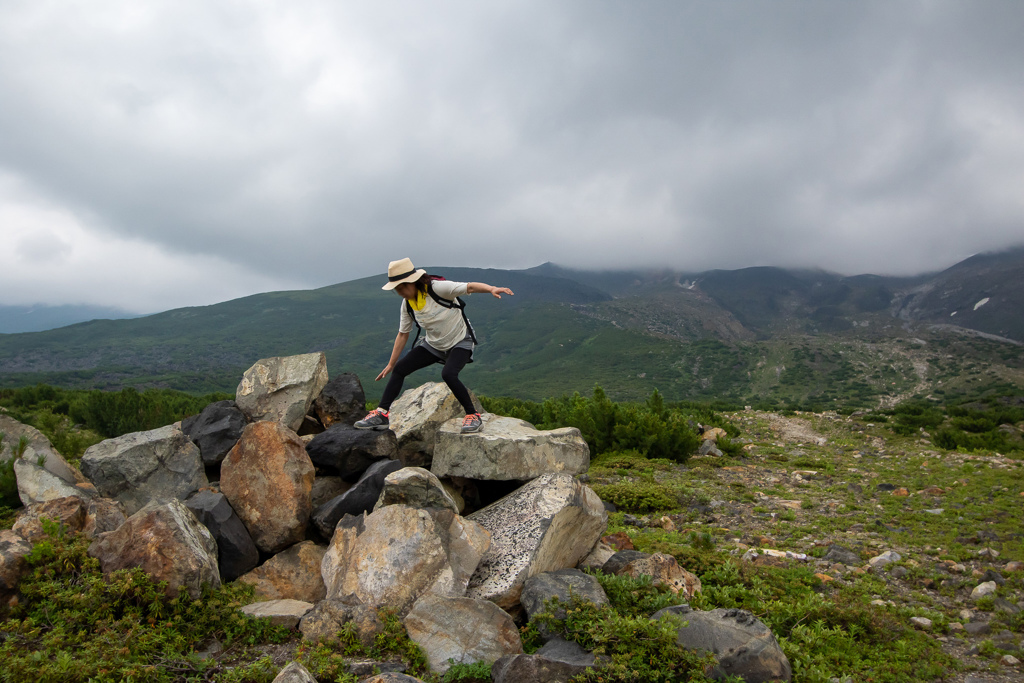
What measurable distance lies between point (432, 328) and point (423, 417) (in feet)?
6.78

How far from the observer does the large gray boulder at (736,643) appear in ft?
16.0

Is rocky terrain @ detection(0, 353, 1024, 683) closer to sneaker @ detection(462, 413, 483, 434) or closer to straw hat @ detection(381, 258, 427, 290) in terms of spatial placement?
sneaker @ detection(462, 413, 483, 434)

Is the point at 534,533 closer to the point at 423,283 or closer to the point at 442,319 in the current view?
the point at 442,319

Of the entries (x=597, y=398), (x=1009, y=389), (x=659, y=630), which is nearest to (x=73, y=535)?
(x=659, y=630)

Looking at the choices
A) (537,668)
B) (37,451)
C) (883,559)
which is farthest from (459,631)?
(37,451)

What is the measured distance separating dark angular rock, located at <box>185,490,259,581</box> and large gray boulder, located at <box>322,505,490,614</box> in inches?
45.6

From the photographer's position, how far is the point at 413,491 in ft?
23.7

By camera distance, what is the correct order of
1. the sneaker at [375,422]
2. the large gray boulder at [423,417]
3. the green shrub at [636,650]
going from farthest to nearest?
1. the large gray boulder at [423,417]
2. the sneaker at [375,422]
3. the green shrub at [636,650]

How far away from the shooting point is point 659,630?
15.8ft

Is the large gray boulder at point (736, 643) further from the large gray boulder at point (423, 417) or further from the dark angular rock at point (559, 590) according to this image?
the large gray boulder at point (423, 417)

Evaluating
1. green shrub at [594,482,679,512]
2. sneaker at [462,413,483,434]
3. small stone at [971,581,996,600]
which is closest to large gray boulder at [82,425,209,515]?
sneaker at [462,413,483,434]

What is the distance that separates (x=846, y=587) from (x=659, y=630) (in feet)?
14.2

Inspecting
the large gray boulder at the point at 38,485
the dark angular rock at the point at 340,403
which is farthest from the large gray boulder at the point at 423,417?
the large gray boulder at the point at 38,485

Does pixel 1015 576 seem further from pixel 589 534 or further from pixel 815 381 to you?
pixel 815 381
